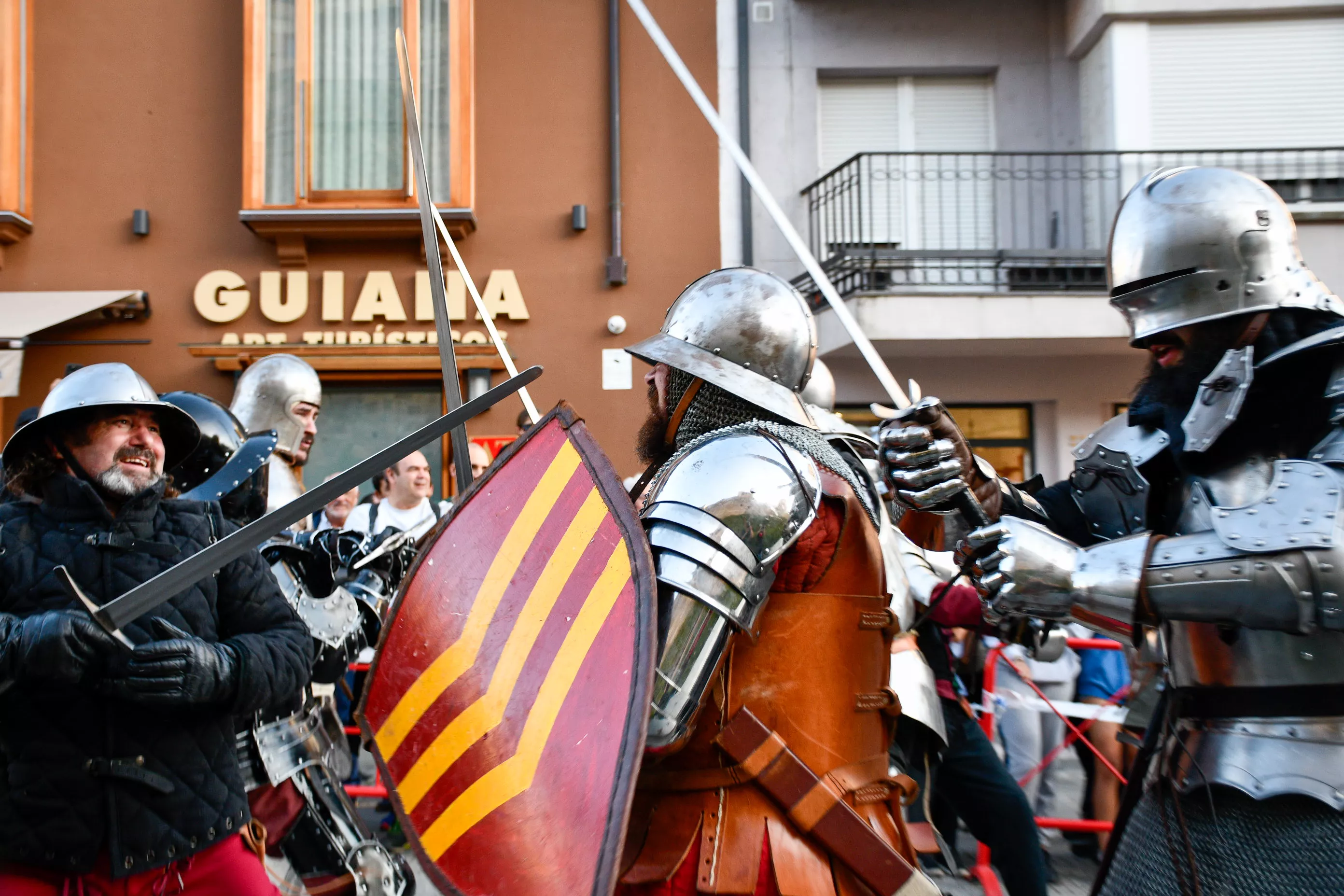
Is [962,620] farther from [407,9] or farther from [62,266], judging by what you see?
[62,266]

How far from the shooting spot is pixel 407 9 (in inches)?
384

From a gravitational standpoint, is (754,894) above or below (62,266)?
below

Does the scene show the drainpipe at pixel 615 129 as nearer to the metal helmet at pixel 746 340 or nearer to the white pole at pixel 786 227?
the white pole at pixel 786 227

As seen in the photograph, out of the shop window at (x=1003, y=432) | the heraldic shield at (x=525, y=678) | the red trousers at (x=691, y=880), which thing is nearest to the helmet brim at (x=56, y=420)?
the heraldic shield at (x=525, y=678)

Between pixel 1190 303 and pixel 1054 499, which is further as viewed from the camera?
pixel 1054 499

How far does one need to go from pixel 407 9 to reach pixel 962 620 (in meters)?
8.03

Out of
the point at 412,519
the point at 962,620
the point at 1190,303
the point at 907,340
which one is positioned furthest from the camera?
the point at 907,340

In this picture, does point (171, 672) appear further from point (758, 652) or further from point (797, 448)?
point (797, 448)

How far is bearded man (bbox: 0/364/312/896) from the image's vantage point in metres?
2.36

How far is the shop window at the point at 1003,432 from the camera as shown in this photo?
34.0 feet

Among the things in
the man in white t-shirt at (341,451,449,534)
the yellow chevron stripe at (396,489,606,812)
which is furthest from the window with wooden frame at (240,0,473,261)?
the yellow chevron stripe at (396,489,606,812)

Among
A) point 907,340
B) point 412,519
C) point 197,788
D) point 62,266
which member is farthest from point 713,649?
point 62,266

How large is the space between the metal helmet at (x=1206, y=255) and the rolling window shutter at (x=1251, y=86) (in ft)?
29.1

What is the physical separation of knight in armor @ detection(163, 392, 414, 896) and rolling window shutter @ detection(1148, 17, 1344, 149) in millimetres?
8844
